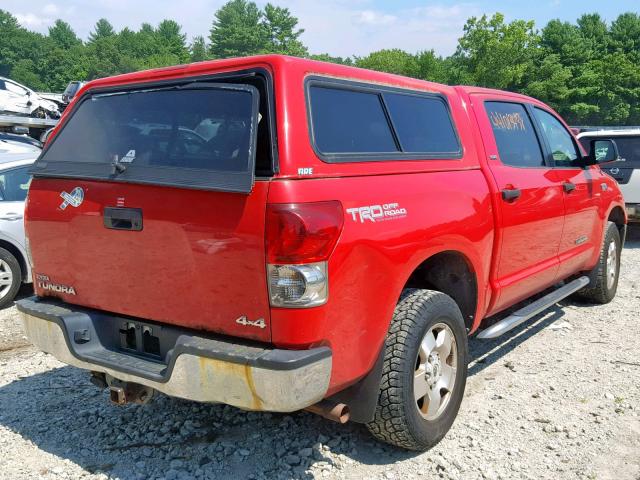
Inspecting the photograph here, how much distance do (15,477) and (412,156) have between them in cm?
267

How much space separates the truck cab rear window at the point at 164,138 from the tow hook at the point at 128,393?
1.04 meters

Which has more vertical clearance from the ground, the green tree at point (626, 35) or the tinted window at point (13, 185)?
the green tree at point (626, 35)

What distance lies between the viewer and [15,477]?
3.04m

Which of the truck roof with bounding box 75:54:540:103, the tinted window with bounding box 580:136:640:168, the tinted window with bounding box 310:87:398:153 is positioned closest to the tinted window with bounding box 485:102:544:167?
the truck roof with bounding box 75:54:540:103

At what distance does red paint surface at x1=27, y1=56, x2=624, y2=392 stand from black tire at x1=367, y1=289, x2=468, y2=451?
0.14 metres

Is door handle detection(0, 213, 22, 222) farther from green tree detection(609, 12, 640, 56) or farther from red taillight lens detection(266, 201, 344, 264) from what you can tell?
green tree detection(609, 12, 640, 56)

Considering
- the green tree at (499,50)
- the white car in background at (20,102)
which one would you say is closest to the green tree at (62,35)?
the green tree at (499,50)

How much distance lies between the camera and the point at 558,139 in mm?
5023

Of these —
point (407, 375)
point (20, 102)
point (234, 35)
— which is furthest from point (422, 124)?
point (234, 35)

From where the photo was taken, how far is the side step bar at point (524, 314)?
12.6 feet

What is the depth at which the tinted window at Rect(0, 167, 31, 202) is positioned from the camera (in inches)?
252

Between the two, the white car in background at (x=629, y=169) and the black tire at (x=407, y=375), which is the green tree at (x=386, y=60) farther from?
the black tire at (x=407, y=375)

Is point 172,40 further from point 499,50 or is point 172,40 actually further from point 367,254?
point 367,254

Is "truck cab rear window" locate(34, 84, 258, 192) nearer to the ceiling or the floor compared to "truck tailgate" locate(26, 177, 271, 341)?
nearer to the ceiling
